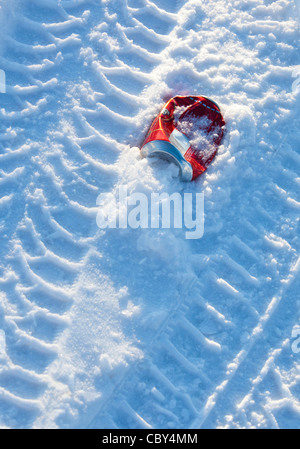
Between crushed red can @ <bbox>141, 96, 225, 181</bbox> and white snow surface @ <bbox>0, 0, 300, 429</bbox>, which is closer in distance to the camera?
white snow surface @ <bbox>0, 0, 300, 429</bbox>

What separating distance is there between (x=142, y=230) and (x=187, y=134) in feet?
2.31

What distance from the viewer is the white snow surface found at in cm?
224

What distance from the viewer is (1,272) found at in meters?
2.42

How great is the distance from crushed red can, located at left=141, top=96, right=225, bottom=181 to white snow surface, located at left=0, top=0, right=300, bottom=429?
73 millimetres

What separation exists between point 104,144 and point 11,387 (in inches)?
58.0

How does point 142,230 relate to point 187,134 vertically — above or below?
below

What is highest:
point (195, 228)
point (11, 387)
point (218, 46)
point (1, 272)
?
point (218, 46)

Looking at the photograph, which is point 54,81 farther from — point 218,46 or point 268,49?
point 268,49

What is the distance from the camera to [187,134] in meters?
2.68

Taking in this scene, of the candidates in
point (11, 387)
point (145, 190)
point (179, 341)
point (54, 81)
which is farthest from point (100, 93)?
point (11, 387)

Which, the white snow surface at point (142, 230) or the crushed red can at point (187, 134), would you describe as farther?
the crushed red can at point (187, 134)

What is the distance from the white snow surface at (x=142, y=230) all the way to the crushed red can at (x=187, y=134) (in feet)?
0.24

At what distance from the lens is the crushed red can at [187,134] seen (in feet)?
8.25

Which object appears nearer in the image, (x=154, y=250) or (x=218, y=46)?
(x=154, y=250)
